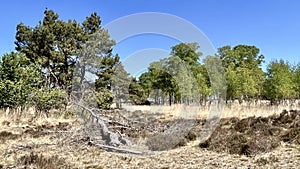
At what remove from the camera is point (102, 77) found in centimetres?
1335

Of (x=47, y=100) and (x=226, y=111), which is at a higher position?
(x=47, y=100)

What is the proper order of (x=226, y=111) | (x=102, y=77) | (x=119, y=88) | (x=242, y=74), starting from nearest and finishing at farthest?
1. (x=102, y=77)
2. (x=226, y=111)
3. (x=119, y=88)
4. (x=242, y=74)

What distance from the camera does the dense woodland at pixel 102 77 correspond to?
50.1 feet

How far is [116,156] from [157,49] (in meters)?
4.04

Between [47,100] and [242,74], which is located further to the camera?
[242,74]

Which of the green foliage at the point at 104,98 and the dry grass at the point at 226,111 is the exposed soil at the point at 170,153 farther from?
the dry grass at the point at 226,111

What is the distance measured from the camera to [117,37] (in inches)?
338

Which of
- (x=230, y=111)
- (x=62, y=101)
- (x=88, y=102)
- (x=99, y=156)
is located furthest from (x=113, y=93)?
(x=99, y=156)

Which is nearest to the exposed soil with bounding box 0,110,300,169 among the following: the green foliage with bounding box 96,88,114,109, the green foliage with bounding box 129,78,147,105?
the green foliage with bounding box 96,88,114,109

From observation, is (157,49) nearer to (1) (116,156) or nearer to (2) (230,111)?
(1) (116,156)

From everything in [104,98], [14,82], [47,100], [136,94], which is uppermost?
[14,82]

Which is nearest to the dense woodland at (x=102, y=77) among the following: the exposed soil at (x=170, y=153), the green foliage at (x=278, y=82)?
the green foliage at (x=278, y=82)

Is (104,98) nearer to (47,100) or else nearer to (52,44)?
(47,100)

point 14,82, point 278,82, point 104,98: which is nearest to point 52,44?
point 14,82
